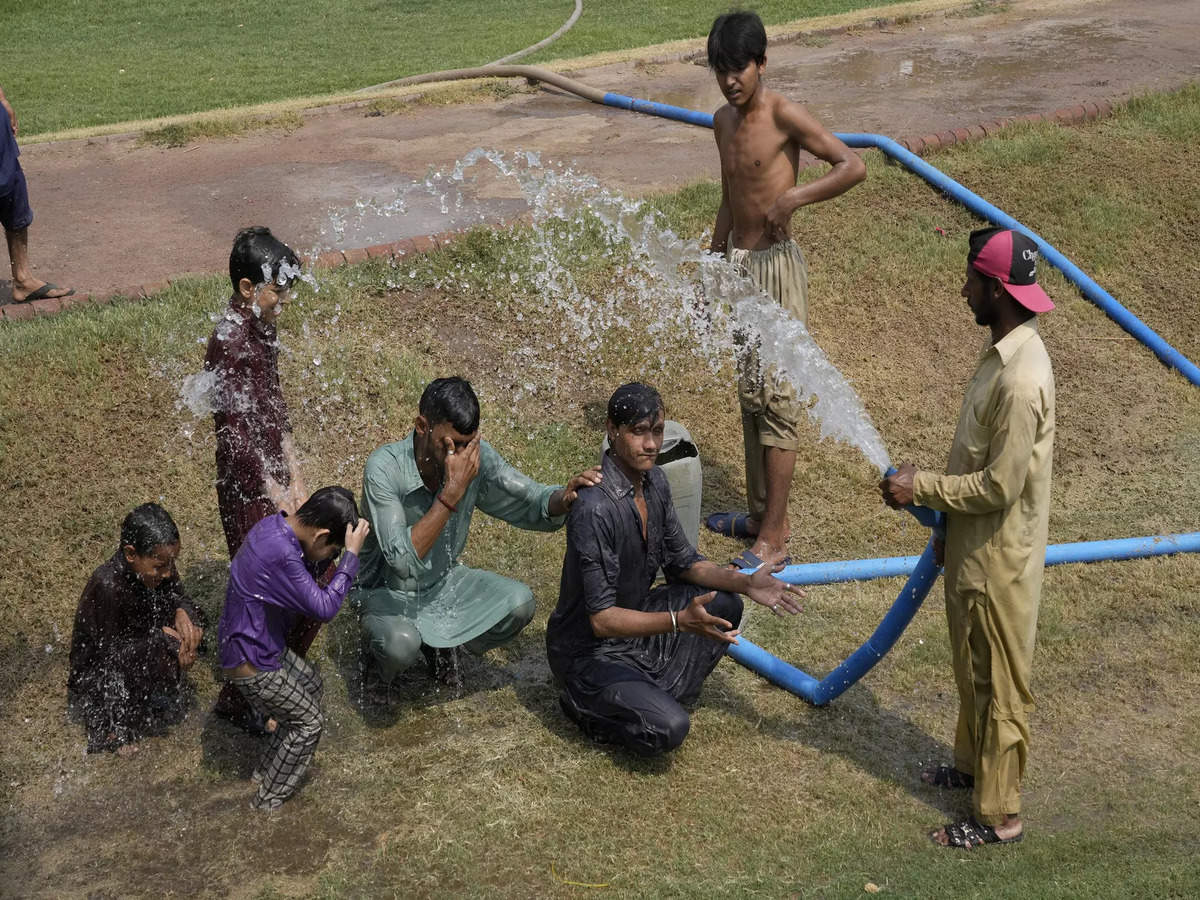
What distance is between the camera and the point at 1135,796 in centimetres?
457

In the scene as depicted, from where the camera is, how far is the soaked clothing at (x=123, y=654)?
4777 mm

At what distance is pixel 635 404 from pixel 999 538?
1281 mm

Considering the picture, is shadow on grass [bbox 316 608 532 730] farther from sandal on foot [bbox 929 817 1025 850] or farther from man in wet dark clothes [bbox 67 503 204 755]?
sandal on foot [bbox 929 817 1025 850]

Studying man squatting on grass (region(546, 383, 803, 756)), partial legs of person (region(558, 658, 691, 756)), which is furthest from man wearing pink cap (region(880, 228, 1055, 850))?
partial legs of person (region(558, 658, 691, 756))

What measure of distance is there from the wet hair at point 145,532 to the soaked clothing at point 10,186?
345cm

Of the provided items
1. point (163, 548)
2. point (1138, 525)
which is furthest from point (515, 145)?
point (163, 548)

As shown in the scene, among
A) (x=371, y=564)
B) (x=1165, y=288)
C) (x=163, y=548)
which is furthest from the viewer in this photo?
(x=1165, y=288)

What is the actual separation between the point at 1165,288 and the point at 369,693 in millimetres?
6653

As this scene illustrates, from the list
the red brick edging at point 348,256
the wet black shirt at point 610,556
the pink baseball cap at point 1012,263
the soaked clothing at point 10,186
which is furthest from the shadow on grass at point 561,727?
the soaked clothing at point 10,186

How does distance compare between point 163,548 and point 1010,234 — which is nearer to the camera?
point 1010,234

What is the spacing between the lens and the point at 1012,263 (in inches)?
159

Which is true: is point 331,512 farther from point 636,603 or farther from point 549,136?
point 549,136

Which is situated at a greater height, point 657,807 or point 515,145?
point 515,145

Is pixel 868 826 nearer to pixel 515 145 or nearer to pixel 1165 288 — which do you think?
pixel 1165 288
